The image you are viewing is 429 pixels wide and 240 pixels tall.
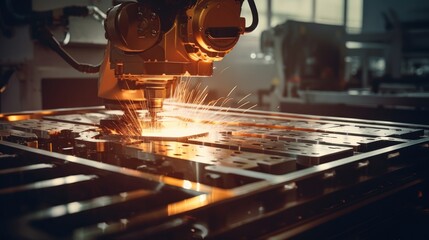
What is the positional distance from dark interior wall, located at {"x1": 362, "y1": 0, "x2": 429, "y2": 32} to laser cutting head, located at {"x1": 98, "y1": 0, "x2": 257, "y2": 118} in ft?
19.4

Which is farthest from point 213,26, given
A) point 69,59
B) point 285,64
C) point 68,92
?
point 285,64

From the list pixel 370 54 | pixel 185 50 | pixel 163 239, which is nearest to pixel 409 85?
pixel 370 54

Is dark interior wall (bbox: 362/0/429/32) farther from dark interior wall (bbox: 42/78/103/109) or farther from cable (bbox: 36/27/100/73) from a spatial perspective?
cable (bbox: 36/27/100/73)

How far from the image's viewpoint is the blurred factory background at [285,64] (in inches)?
116

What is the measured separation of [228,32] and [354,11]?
11366 mm

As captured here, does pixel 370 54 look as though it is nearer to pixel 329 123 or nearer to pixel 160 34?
pixel 329 123

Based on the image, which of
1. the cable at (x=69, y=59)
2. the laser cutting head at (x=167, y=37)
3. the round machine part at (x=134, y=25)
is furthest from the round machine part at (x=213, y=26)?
the cable at (x=69, y=59)

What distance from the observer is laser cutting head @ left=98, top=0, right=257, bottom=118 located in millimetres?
1389

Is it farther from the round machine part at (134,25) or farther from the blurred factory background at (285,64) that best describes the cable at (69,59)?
the round machine part at (134,25)

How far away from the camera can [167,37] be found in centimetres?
145

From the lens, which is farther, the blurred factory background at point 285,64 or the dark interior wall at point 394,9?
the dark interior wall at point 394,9

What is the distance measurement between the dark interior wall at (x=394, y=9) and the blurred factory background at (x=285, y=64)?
0.05 feet

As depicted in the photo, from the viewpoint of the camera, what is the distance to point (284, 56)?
187 inches

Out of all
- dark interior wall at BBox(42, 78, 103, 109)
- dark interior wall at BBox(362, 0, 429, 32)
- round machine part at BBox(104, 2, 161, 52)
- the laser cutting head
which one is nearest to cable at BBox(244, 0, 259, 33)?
the laser cutting head
